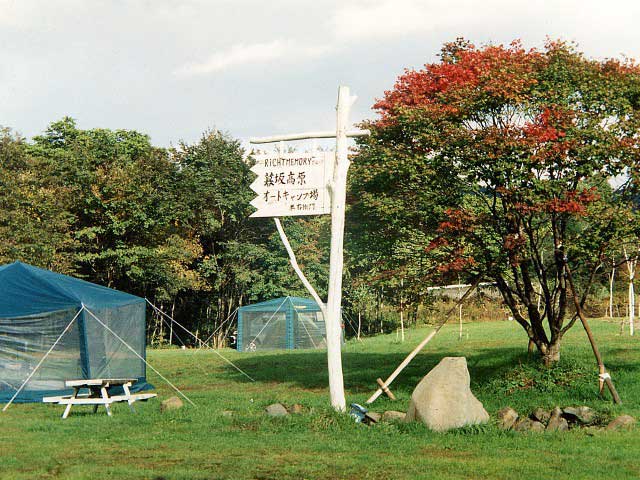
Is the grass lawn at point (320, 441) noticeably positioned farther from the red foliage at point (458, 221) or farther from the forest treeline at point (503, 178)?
the red foliage at point (458, 221)

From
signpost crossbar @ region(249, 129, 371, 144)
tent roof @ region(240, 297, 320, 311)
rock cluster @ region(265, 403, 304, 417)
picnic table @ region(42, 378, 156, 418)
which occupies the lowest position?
rock cluster @ region(265, 403, 304, 417)

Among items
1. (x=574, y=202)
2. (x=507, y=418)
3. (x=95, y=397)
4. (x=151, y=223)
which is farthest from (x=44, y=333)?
(x=151, y=223)

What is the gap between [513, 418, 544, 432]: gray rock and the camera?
10.6 metres

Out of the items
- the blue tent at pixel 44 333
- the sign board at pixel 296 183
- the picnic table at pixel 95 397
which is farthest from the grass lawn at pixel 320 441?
the sign board at pixel 296 183

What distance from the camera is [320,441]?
385 inches

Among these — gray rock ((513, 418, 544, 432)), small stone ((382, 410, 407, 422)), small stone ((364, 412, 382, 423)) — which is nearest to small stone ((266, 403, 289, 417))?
small stone ((364, 412, 382, 423))

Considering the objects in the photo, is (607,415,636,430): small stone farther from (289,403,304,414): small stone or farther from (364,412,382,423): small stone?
(289,403,304,414): small stone

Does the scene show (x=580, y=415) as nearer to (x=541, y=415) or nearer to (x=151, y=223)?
(x=541, y=415)

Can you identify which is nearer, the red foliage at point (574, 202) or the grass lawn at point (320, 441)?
the grass lawn at point (320, 441)

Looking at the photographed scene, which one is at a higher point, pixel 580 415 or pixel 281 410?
pixel 281 410

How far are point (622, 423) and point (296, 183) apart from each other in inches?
218

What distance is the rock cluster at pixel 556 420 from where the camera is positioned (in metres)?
10.6

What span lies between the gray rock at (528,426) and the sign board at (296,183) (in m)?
3.94

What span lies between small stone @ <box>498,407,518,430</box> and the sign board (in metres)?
3.76
